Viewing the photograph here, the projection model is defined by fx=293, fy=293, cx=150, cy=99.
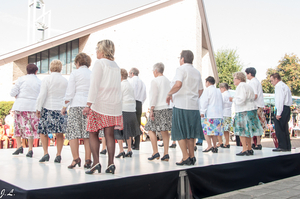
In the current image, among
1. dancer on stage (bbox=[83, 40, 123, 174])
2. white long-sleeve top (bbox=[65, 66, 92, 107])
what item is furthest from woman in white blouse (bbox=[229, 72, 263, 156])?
white long-sleeve top (bbox=[65, 66, 92, 107])

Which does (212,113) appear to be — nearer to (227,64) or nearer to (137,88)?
(137,88)

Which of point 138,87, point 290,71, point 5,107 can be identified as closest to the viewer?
point 138,87

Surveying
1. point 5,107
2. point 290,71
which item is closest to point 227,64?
point 290,71

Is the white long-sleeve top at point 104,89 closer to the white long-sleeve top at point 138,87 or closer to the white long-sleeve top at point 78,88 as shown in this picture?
the white long-sleeve top at point 78,88

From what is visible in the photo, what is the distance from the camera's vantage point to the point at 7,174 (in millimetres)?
3662

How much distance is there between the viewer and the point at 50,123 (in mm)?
4836

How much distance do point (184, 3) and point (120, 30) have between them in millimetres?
4386

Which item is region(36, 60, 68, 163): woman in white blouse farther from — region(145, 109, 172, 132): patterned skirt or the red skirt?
region(145, 109, 172, 132): patterned skirt

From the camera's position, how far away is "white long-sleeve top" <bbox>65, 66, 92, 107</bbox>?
4281 millimetres

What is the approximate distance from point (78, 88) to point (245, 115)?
11.1ft

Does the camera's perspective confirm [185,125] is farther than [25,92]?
No

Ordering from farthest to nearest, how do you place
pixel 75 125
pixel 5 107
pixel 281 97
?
pixel 5 107 < pixel 281 97 < pixel 75 125

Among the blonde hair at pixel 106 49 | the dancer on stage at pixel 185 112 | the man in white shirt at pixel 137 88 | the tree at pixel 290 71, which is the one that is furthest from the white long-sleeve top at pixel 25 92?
the tree at pixel 290 71

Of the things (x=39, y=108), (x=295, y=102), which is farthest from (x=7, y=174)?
(x=295, y=102)
